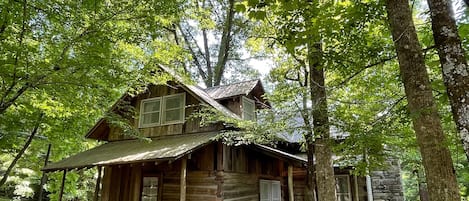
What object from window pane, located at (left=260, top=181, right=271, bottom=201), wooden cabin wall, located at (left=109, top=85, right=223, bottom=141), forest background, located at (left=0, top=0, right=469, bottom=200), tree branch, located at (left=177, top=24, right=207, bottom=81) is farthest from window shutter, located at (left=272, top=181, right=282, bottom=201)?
tree branch, located at (left=177, top=24, right=207, bottom=81)

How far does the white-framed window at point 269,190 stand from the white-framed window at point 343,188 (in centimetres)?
211

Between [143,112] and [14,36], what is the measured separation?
19.7ft

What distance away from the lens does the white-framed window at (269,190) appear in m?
10.7

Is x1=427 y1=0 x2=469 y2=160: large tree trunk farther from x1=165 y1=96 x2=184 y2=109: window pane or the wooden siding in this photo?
x1=165 y1=96 x2=184 y2=109: window pane

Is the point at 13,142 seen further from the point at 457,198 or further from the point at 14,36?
the point at 457,198

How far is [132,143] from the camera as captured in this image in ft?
34.0

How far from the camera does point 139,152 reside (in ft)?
27.9

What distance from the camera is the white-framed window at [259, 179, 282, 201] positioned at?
10703 millimetres

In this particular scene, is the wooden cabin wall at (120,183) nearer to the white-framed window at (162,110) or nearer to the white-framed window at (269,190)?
the white-framed window at (162,110)

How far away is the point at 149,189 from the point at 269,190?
4.24 meters

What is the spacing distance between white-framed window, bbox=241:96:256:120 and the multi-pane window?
373 cm

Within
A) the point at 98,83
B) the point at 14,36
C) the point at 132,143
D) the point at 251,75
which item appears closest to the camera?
the point at 14,36

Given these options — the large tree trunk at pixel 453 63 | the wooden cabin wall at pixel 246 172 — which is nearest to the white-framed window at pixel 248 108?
the wooden cabin wall at pixel 246 172

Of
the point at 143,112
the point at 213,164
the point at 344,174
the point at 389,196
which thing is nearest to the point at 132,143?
the point at 143,112
